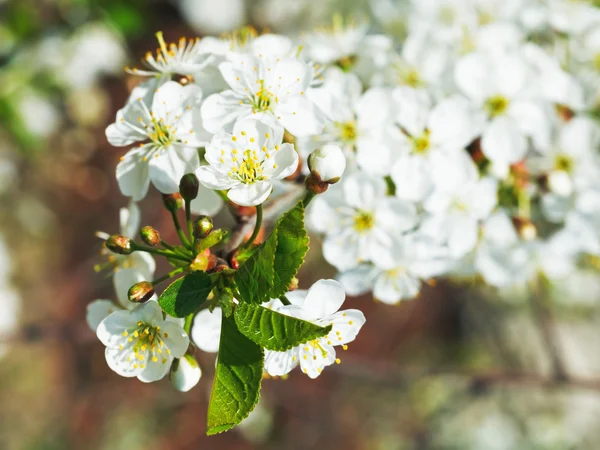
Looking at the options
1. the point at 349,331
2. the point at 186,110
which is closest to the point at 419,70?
the point at 186,110

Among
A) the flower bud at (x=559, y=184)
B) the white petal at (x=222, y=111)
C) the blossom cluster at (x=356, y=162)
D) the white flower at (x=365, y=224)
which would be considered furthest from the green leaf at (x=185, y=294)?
the flower bud at (x=559, y=184)

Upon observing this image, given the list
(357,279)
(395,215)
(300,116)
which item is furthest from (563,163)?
(300,116)

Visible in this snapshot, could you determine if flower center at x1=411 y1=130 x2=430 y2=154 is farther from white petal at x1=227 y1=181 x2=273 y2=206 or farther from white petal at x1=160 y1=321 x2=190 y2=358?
white petal at x1=160 y1=321 x2=190 y2=358

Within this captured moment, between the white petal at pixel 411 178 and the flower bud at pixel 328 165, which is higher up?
the flower bud at pixel 328 165

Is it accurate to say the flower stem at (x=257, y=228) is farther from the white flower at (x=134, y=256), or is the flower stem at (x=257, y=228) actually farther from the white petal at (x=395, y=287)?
the white petal at (x=395, y=287)

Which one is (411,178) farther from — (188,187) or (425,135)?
(188,187)

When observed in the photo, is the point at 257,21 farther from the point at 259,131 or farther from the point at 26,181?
the point at 259,131
